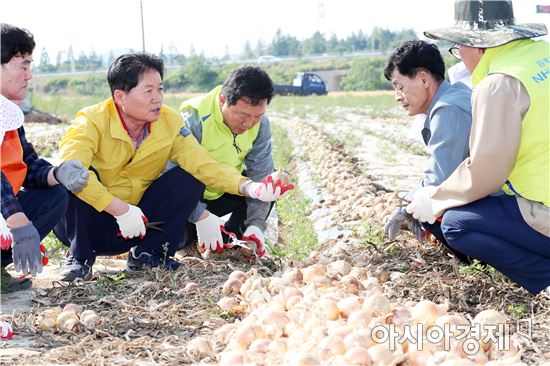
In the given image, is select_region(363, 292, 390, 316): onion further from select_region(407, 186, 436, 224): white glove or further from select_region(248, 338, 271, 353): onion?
select_region(407, 186, 436, 224): white glove

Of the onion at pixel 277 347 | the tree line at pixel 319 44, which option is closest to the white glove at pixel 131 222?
the onion at pixel 277 347

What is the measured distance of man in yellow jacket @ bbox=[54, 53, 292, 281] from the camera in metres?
3.32

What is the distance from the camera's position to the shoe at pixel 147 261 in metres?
3.49

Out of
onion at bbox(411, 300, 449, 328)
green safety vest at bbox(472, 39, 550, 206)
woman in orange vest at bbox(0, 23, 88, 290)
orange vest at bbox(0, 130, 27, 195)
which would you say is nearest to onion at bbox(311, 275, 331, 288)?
onion at bbox(411, 300, 449, 328)

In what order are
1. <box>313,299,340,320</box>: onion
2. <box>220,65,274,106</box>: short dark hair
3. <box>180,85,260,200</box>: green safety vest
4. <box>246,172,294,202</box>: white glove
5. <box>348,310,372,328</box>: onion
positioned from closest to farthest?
1. <box>348,310,372,328</box>: onion
2. <box>313,299,340,320</box>: onion
3. <box>246,172,294,202</box>: white glove
4. <box>220,65,274,106</box>: short dark hair
5. <box>180,85,260,200</box>: green safety vest

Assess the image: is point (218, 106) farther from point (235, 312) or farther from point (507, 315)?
point (507, 315)

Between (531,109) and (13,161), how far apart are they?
2.06m

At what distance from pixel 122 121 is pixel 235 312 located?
1.19 metres

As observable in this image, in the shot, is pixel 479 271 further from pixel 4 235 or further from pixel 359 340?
pixel 4 235

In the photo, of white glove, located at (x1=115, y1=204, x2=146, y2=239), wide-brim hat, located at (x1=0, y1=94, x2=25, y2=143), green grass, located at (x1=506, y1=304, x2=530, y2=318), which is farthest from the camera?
Answer: white glove, located at (x1=115, y1=204, x2=146, y2=239)

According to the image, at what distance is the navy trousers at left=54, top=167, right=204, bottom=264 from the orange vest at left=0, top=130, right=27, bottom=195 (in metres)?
0.33

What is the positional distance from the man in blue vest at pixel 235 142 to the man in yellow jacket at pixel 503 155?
3.21 feet

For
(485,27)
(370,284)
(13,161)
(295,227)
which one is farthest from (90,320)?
(485,27)

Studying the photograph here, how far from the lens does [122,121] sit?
3.42 meters
